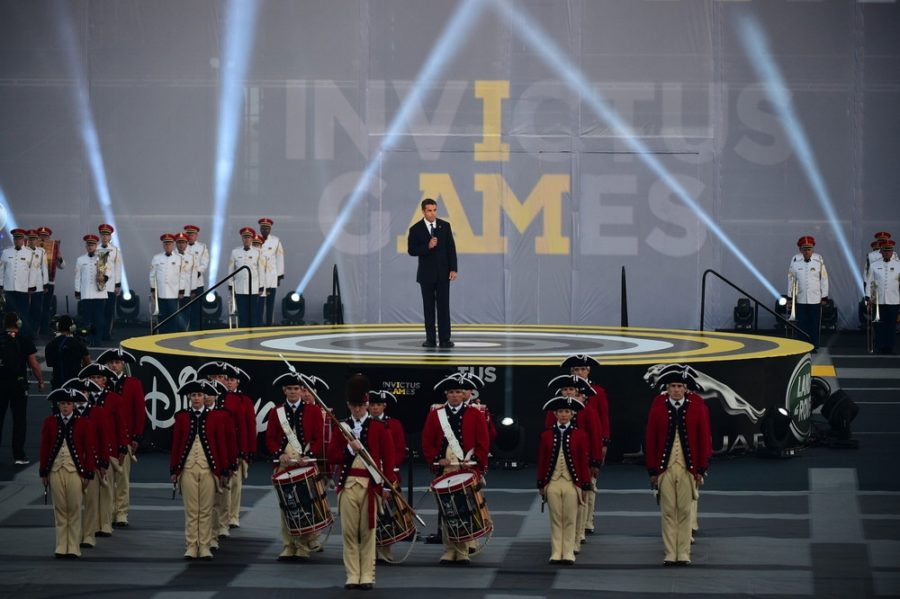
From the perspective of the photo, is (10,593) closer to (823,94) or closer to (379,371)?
(379,371)

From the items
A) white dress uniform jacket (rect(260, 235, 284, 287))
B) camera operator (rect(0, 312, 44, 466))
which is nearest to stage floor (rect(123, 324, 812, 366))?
camera operator (rect(0, 312, 44, 466))

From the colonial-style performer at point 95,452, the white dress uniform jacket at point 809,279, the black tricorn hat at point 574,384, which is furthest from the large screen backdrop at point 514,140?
the colonial-style performer at point 95,452

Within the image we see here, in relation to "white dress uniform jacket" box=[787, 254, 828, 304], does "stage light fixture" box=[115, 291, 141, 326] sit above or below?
below

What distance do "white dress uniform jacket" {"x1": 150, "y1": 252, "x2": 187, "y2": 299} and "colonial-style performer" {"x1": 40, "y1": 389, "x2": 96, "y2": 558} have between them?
1535 cm

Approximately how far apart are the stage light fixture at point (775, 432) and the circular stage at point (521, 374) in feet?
0.39

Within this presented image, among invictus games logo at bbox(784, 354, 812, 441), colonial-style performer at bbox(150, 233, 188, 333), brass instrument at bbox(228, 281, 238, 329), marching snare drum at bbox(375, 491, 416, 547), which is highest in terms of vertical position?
colonial-style performer at bbox(150, 233, 188, 333)

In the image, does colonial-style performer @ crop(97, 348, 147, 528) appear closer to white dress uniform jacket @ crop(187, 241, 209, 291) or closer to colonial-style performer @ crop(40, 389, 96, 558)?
colonial-style performer @ crop(40, 389, 96, 558)

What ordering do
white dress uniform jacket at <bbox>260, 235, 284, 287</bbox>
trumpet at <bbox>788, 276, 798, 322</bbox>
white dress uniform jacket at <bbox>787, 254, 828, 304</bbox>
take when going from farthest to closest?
white dress uniform jacket at <bbox>260, 235, 284, 287</bbox> → white dress uniform jacket at <bbox>787, 254, 828, 304</bbox> → trumpet at <bbox>788, 276, 798, 322</bbox>

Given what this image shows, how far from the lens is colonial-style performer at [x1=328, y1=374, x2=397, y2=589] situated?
11.5 m

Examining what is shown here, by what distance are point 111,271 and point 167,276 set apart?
3.28 ft

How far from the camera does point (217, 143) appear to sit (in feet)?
98.8

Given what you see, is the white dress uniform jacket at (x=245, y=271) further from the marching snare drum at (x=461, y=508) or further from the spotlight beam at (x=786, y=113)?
the marching snare drum at (x=461, y=508)

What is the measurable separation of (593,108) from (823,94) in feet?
14.5

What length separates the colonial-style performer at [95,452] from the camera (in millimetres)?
12938
